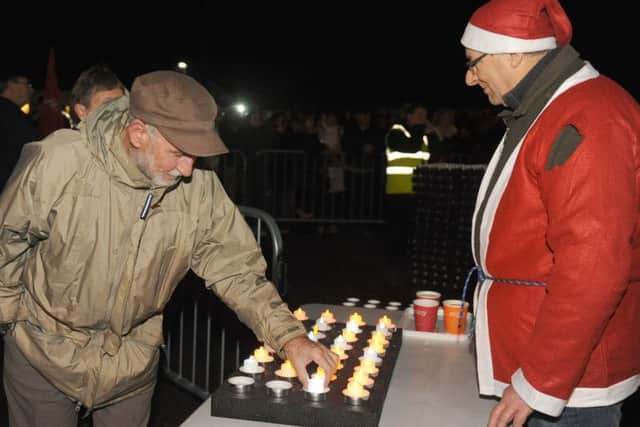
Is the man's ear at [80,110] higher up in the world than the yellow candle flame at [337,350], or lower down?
higher up

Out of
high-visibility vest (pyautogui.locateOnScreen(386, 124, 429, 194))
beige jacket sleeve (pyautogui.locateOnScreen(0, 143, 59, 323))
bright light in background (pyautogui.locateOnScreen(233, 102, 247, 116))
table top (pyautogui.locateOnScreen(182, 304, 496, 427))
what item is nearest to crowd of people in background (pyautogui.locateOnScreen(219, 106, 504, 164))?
bright light in background (pyautogui.locateOnScreen(233, 102, 247, 116))

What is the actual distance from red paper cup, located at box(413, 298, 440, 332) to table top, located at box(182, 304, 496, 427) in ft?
0.19

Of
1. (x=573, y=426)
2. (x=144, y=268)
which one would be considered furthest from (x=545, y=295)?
(x=144, y=268)

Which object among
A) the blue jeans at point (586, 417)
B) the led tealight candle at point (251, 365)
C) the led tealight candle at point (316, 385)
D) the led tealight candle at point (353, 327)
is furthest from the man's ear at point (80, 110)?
the blue jeans at point (586, 417)

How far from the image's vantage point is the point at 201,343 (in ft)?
19.5

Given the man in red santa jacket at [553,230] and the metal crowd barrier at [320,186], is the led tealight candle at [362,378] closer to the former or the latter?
the man in red santa jacket at [553,230]

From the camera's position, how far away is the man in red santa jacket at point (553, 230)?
5.64ft

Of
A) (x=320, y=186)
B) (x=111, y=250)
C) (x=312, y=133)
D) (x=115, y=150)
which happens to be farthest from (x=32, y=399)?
(x=312, y=133)

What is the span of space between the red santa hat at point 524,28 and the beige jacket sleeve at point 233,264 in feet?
3.47

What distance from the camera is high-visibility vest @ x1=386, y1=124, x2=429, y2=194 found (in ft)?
28.5

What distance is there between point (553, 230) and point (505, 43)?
1.87 feet

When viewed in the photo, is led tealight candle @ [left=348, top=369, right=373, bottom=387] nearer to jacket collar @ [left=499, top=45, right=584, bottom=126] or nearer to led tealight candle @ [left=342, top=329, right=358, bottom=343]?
led tealight candle @ [left=342, top=329, right=358, bottom=343]

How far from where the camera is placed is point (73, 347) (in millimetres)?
2350

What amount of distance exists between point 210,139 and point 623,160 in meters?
1.17
